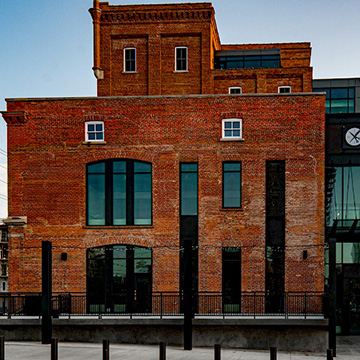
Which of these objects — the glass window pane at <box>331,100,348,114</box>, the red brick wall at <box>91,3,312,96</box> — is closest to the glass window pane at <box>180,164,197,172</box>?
the red brick wall at <box>91,3,312,96</box>

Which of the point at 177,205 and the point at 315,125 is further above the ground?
the point at 315,125

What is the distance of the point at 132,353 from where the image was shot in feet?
63.9

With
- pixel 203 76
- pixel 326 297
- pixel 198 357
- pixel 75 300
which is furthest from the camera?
pixel 203 76

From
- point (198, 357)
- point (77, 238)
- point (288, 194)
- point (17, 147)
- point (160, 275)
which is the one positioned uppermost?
point (17, 147)

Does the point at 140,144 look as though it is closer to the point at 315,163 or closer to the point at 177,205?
the point at 177,205

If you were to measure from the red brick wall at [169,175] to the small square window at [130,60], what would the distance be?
9.86 metres

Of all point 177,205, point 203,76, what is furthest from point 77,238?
point 203,76

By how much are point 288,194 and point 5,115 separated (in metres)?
14.2

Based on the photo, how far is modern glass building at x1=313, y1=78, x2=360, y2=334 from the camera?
2745cm

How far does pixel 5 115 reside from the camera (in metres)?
27.5

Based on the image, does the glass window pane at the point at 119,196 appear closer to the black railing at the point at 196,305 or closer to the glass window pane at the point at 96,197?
the glass window pane at the point at 96,197

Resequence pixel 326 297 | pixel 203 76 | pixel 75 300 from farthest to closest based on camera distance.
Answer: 1. pixel 203 76
2. pixel 75 300
3. pixel 326 297

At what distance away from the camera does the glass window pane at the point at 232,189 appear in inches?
1052

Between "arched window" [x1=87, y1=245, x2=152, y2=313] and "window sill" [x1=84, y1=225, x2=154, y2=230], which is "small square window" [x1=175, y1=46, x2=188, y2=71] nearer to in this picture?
"window sill" [x1=84, y1=225, x2=154, y2=230]
